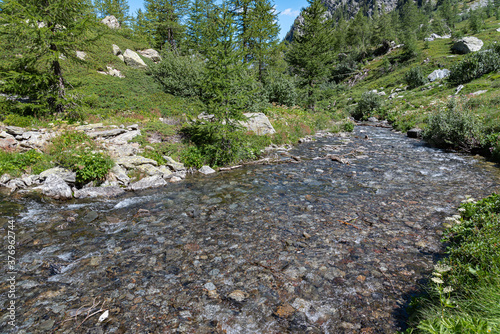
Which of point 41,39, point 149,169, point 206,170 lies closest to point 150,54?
point 41,39

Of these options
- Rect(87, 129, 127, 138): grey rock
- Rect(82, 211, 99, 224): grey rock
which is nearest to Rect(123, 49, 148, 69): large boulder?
Rect(87, 129, 127, 138): grey rock

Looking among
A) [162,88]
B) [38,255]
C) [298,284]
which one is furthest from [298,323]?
[162,88]

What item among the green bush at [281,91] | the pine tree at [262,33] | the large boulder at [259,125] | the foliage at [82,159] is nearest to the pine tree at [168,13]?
the pine tree at [262,33]

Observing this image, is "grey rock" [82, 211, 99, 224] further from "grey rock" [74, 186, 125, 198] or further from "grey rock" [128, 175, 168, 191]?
"grey rock" [128, 175, 168, 191]

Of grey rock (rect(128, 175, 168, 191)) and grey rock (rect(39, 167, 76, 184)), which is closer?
grey rock (rect(39, 167, 76, 184))

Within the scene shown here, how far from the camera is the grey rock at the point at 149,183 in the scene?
372 inches

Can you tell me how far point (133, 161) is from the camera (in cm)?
1063

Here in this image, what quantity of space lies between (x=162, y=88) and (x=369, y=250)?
24083 millimetres

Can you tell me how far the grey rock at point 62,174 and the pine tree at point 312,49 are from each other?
93.3 ft

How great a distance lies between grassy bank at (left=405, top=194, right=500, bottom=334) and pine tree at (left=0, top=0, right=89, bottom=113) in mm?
18570

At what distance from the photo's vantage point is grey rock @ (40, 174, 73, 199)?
322 inches

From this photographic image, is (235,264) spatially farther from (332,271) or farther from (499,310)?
(499,310)

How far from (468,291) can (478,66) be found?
127 feet

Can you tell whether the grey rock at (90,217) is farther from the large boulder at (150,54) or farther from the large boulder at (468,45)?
the large boulder at (468,45)
